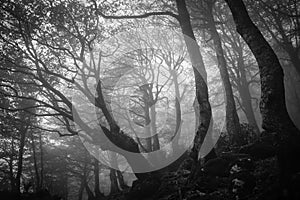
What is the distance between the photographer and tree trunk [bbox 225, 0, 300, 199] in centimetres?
464

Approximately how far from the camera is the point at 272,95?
212 inches

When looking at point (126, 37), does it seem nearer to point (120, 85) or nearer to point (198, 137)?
point (120, 85)

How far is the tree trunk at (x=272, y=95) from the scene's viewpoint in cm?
464

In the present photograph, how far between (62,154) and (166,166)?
18.0 meters

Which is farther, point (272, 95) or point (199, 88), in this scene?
point (199, 88)

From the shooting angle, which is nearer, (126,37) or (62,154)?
(126,37)

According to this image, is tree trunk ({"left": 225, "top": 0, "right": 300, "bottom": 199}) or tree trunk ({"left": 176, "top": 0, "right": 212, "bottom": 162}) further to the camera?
tree trunk ({"left": 176, "top": 0, "right": 212, "bottom": 162})

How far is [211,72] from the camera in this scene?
101 feet

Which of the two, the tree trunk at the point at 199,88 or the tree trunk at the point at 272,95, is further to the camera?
the tree trunk at the point at 199,88

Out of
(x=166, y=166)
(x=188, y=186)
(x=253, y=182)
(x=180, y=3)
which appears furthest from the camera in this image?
(x=166, y=166)

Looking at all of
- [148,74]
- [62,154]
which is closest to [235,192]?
[148,74]

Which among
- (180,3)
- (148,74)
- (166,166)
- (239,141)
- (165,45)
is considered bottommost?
(166,166)

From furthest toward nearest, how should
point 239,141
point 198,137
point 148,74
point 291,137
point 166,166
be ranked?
point 148,74
point 166,166
point 239,141
point 198,137
point 291,137

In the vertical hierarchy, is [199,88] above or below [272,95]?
above
